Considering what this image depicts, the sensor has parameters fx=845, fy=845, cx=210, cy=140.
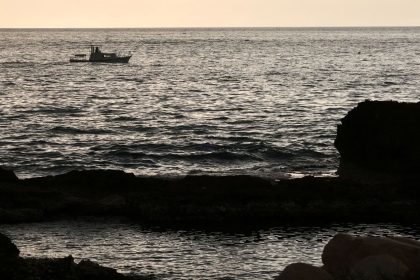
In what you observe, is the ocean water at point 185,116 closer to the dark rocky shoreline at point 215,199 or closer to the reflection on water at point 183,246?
the dark rocky shoreline at point 215,199

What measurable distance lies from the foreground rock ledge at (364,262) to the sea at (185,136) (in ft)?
14.1

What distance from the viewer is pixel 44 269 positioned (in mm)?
19609

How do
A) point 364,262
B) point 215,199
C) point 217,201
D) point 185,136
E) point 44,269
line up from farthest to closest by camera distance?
point 185,136
point 215,199
point 217,201
point 44,269
point 364,262

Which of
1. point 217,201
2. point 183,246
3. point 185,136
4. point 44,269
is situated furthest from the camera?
point 185,136

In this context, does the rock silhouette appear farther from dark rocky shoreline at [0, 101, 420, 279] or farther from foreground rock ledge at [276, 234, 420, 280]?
foreground rock ledge at [276, 234, 420, 280]

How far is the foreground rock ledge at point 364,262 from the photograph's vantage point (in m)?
18.3

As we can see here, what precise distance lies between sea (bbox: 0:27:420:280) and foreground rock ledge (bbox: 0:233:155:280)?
2.65m

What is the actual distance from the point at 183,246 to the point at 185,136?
2993cm

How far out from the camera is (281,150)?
47969 millimetres

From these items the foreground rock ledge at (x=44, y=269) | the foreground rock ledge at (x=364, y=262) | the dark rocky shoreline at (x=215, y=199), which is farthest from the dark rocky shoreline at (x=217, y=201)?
the foreground rock ledge at (x=364, y=262)

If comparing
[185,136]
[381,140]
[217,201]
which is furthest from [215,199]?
[185,136]

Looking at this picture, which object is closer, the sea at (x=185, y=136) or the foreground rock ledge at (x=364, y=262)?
the foreground rock ledge at (x=364, y=262)

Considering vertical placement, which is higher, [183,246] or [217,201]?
[217,201]

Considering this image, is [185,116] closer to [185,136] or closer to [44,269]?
[185,136]
